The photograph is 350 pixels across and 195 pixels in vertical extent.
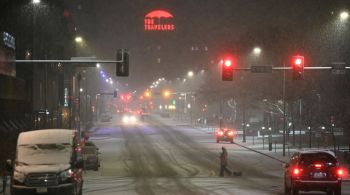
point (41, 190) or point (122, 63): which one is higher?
point (122, 63)

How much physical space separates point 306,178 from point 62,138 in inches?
363

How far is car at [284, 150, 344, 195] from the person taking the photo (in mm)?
24781

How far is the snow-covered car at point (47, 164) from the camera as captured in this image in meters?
20.9

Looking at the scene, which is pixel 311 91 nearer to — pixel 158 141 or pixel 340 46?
pixel 340 46

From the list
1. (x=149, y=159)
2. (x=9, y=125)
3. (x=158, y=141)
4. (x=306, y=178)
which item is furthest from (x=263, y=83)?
(x=306, y=178)

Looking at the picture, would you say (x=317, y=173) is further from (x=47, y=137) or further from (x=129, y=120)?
(x=129, y=120)

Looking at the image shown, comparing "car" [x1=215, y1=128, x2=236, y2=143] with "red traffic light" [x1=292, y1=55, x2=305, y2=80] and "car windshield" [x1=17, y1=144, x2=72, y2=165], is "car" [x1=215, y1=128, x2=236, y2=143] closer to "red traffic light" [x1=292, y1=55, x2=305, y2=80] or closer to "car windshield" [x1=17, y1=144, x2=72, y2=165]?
"red traffic light" [x1=292, y1=55, x2=305, y2=80]

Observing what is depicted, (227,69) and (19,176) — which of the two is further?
(227,69)

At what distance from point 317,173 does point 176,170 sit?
2014 cm

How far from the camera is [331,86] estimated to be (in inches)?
2438

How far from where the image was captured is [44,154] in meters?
22.0

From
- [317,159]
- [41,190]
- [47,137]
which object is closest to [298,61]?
[317,159]

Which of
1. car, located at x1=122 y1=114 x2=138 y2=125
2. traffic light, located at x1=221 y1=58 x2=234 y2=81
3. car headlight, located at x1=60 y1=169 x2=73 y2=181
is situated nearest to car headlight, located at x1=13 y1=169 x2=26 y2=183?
car headlight, located at x1=60 y1=169 x2=73 y2=181

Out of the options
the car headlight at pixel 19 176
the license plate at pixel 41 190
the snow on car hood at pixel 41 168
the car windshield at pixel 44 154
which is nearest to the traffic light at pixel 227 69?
the car windshield at pixel 44 154
